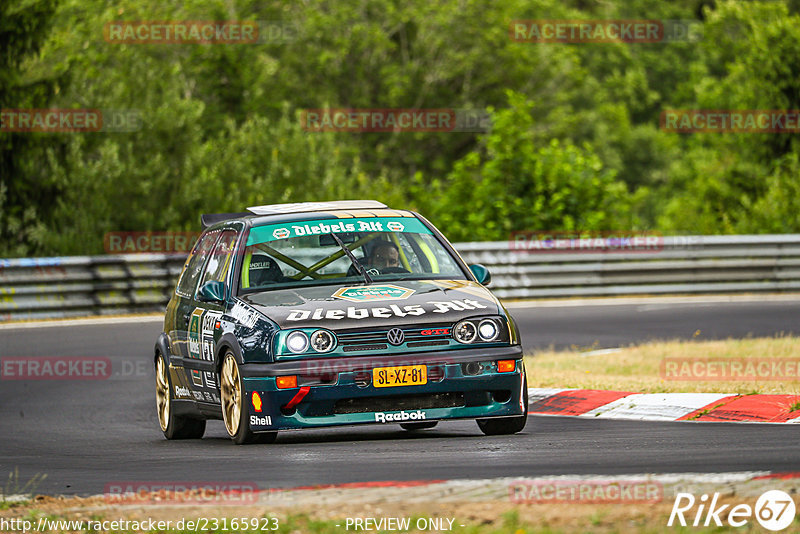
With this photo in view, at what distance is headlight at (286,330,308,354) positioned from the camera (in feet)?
28.7

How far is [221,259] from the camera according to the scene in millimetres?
10242

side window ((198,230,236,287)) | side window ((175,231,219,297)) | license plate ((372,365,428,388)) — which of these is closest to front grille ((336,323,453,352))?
license plate ((372,365,428,388))

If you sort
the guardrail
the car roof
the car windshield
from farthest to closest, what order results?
the guardrail → the car roof → the car windshield

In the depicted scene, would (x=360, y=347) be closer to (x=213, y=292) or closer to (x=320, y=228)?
(x=213, y=292)

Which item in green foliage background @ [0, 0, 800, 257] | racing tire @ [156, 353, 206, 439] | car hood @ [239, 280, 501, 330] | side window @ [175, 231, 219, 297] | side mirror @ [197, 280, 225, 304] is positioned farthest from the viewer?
green foliage background @ [0, 0, 800, 257]

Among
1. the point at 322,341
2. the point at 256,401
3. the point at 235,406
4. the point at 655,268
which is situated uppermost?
the point at 322,341

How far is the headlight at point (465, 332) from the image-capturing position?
8.93m

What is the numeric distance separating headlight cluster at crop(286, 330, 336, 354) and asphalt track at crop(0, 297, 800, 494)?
0.62 m

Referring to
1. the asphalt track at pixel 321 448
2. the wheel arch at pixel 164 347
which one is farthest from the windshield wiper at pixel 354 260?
the wheel arch at pixel 164 347

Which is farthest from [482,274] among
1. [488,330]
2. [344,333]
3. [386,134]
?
[386,134]

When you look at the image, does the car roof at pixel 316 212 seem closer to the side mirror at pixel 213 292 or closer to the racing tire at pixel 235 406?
the side mirror at pixel 213 292

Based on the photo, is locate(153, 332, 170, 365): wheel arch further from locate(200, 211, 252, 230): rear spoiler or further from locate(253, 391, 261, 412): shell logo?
locate(253, 391, 261, 412): shell logo

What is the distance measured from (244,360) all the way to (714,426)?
10.2 feet

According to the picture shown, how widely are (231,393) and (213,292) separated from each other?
31.2 inches
